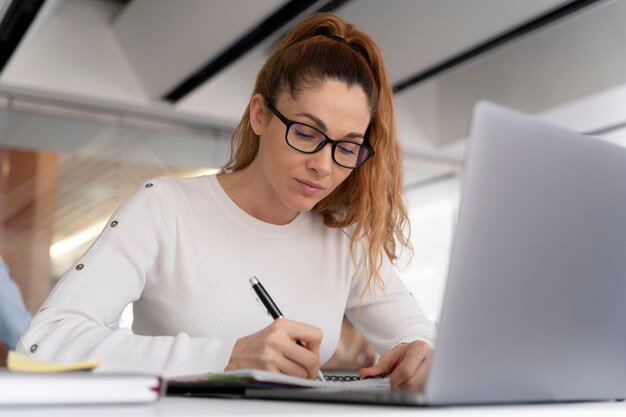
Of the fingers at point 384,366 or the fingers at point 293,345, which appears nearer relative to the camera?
the fingers at point 293,345

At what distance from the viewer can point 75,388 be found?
54 centimetres

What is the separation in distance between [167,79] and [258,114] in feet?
9.44

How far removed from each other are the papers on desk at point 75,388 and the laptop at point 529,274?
6.1 inches

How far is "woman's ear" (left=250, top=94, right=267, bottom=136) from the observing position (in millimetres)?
1494

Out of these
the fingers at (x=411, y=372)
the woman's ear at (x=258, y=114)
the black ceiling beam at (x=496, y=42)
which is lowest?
the fingers at (x=411, y=372)

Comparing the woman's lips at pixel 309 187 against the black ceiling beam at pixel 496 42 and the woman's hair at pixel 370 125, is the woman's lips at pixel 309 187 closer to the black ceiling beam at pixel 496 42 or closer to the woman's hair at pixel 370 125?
the woman's hair at pixel 370 125

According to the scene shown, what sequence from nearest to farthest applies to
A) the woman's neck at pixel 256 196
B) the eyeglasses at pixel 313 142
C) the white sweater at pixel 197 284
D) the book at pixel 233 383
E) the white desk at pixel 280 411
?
the white desk at pixel 280 411 < the book at pixel 233 383 < the white sweater at pixel 197 284 < the eyeglasses at pixel 313 142 < the woman's neck at pixel 256 196

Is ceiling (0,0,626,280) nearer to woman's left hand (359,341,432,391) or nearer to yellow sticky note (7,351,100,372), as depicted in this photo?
woman's left hand (359,341,432,391)

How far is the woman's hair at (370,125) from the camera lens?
1432 mm

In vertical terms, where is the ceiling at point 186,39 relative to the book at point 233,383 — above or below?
above

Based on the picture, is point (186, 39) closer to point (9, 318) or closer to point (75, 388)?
point (9, 318)

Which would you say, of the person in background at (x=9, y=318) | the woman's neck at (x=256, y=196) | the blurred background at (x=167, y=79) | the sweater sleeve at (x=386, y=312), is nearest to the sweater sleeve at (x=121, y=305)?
the woman's neck at (x=256, y=196)

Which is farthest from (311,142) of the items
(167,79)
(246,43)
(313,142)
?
(167,79)

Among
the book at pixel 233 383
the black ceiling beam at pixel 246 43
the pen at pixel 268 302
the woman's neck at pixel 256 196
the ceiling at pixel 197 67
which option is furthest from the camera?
the ceiling at pixel 197 67
